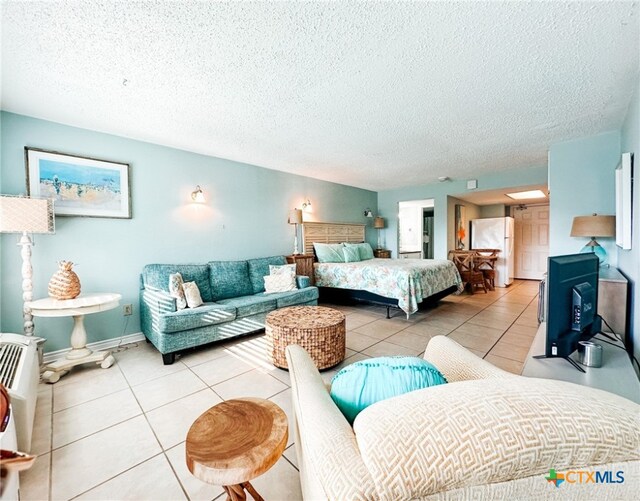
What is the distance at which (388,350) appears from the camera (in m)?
2.77

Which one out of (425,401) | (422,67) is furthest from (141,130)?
(425,401)

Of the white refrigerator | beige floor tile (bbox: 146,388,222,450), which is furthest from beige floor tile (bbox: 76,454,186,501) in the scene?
the white refrigerator

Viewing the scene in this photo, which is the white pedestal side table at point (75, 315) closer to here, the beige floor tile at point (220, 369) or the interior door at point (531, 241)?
the beige floor tile at point (220, 369)

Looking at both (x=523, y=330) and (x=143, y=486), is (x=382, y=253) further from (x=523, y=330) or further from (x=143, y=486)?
(x=143, y=486)

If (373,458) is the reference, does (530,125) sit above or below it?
above

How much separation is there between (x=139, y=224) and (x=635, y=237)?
4.75 metres

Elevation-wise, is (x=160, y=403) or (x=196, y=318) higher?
(x=196, y=318)

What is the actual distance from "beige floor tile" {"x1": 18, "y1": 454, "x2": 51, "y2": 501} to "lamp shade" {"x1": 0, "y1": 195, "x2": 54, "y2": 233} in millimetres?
1769

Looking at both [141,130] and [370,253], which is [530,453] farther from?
[370,253]

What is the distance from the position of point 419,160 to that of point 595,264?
10.4ft

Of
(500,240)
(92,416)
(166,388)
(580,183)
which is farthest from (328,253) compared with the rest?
(500,240)

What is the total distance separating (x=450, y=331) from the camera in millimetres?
3332

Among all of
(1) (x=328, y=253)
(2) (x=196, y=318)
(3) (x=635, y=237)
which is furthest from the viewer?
(1) (x=328, y=253)

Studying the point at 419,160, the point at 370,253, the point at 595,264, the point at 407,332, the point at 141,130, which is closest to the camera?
the point at 595,264
